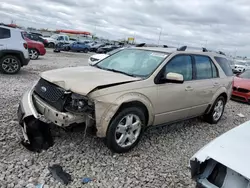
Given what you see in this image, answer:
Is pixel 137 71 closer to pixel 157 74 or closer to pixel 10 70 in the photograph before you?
pixel 157 74

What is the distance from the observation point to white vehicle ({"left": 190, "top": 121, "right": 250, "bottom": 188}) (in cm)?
222

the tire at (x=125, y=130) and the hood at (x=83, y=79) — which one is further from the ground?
the hood at (x=83, y=79)

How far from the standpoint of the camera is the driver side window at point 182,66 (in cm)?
445

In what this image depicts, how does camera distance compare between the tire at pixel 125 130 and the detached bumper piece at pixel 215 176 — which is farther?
the tire at pixel 125 130

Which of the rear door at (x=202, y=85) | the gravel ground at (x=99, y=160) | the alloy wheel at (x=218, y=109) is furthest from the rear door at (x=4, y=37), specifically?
the alloy wheel at (x=218, y=109)

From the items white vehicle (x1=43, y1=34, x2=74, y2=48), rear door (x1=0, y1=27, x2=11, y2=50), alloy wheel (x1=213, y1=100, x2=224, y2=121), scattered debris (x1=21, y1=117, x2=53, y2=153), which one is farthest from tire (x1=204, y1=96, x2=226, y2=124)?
white vehicle (x1=43, y1=34, x2=74, y2=48)

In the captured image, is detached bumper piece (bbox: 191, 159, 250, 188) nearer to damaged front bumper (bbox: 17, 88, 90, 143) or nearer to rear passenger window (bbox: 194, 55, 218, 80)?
damaged front bumper (bbox: 17, 88, 90, 143)

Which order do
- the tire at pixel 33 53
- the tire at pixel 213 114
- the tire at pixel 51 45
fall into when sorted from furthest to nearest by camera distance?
the tire at pixel 51 45, the tire at pixel 33 53, the tire at pixel 213 114

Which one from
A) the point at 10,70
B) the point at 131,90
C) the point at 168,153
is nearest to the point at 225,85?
the point at 168,153

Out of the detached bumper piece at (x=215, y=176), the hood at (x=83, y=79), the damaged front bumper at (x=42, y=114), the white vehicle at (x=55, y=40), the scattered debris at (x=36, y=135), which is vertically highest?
the hood at (x=83, y=79)

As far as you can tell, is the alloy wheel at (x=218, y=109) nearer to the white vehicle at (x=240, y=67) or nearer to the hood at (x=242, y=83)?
the hood at (x=242, y=83)

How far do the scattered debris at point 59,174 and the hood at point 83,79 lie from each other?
3.50 feet

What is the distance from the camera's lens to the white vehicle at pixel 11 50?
352 inches

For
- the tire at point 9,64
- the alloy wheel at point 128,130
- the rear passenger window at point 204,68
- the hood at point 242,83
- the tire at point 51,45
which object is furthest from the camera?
the tire at point 51,45
